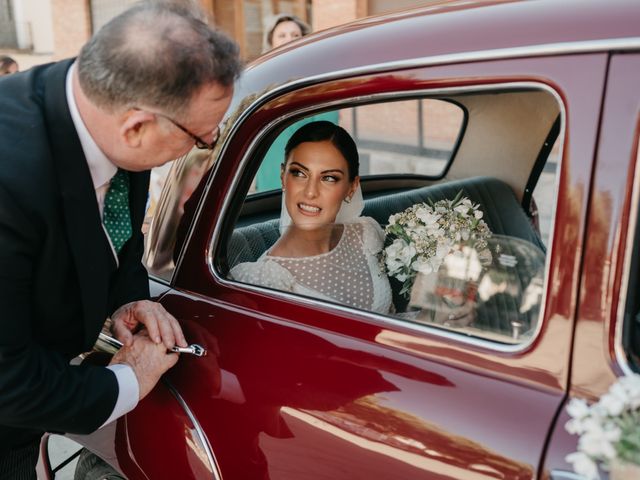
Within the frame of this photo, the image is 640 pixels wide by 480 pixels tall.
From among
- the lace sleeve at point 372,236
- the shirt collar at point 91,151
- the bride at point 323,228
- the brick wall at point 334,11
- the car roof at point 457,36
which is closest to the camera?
the car roof at point 457,36

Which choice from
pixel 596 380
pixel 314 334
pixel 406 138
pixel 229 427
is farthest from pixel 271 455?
pixel 406 138

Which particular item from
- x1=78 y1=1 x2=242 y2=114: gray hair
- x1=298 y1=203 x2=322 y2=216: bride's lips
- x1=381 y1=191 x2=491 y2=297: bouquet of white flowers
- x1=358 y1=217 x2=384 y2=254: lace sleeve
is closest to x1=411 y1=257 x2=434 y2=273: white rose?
x1=381 y1=191 x2=491 y2=297: bouquet of white flowers

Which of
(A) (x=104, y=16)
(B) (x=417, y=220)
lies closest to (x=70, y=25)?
(A) (x=104, y=16)

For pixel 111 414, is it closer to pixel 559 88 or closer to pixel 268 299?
pixel 268 299

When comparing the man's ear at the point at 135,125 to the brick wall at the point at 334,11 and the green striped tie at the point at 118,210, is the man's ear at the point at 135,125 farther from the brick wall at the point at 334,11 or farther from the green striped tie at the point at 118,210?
the brick wall at the point at 334,11

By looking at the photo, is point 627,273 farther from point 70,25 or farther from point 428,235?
point 70,25

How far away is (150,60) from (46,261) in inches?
18.3

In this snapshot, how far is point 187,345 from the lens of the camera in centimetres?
162

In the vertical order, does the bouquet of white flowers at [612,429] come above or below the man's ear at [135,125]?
below

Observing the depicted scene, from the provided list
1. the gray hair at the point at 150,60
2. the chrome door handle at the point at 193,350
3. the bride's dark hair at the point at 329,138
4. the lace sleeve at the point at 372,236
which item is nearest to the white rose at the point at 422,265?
the lace sleeve at the point at 372,236

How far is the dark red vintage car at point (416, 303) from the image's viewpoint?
44.9 inches

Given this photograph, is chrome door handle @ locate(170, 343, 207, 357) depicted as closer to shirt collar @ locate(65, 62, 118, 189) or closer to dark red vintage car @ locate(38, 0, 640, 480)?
dark red vintage car @ locate(38, 0, 640, 480)

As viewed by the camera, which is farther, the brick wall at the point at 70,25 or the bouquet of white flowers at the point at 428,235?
the brick wall at the point at 70,25

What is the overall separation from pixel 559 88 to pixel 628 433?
60 centimetres
